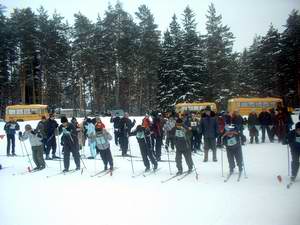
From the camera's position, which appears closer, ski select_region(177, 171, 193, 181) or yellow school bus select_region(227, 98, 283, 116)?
ski select_region(177, 171, 193, 181)

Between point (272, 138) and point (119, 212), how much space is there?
487 inches

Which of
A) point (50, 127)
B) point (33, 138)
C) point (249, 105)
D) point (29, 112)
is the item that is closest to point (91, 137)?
point (50, 127)

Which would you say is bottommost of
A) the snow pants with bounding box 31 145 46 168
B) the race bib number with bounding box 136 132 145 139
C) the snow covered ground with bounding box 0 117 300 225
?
the snow covered ground with bounding box 0 117 300 225

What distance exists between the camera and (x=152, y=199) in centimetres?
759

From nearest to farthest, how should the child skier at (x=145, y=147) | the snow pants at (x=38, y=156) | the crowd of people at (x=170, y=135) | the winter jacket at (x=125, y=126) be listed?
the crowd of people at (x=170, y=135) < the child skier at (x=145, y=147) < the snow pants at (x=38, y=156) < the winter jacket at (x=125, y=126)

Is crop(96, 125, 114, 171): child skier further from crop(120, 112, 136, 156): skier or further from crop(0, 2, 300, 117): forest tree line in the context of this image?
crop(0, 2, 300, 117): forest tree line

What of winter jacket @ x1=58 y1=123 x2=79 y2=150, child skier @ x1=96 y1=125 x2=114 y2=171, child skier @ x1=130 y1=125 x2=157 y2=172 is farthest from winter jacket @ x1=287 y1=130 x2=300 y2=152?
winter jacket @ x1=58 y1=123 x2=79 y2=150

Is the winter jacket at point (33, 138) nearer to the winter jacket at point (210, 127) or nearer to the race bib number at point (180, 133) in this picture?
the race bib number at point (180, 133)

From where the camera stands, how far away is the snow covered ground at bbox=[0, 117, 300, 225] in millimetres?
6316

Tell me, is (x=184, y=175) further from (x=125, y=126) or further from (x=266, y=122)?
(x=266, y=122)

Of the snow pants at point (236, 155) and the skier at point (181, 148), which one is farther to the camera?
the skier at point (181, 148)

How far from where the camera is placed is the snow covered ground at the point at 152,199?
6.32 metres

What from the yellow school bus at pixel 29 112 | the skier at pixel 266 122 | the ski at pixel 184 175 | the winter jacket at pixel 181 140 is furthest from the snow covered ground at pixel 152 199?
the yellow school bus at pixel 29 112

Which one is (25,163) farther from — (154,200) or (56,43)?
(56,43)
